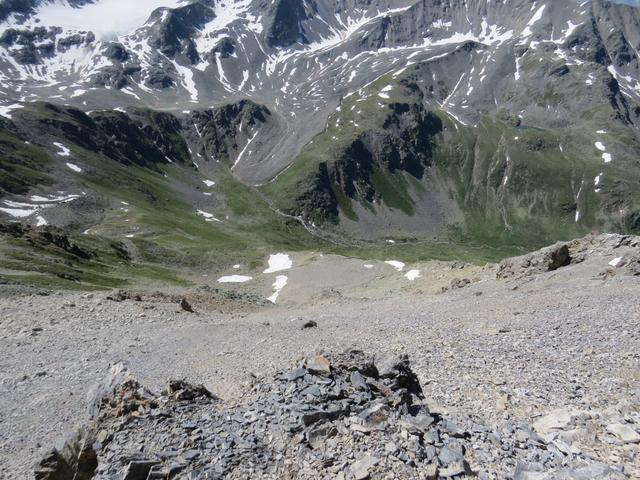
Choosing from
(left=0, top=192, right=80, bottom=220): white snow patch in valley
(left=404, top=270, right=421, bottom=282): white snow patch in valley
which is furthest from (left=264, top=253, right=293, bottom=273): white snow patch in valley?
(left=0, top=192, right=80, bottom=220): white snow patch in valley

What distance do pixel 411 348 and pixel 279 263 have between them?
9161 cm

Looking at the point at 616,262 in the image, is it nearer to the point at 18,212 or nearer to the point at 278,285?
the point at 278,285

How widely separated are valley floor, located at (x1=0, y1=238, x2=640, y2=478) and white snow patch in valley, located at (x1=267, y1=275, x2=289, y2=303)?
4124 centimetres

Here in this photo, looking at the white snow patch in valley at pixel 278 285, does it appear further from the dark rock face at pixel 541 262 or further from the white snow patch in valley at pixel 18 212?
the white snow patch in valley at pixel 18 212

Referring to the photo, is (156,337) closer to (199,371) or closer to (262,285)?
(199,371)

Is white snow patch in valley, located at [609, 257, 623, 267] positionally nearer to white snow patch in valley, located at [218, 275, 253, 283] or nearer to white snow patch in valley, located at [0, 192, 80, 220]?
white snow patch in valley, located at [218, 275, 253, 283]

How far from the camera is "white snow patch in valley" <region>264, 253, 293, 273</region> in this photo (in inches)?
4286

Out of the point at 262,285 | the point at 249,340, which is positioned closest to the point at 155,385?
the point at 249,340

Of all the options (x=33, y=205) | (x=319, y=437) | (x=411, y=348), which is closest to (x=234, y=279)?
(x=411, y=348)

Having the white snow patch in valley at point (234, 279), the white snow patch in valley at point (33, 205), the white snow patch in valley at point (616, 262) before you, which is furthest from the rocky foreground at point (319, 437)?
the white snow patch in valley at point (33, 205)

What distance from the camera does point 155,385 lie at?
971 inches

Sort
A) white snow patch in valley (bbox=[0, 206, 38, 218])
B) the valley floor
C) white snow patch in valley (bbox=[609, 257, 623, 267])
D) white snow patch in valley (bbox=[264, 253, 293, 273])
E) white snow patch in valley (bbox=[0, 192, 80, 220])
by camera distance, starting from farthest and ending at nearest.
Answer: white snow patch in valley (bbox=[0, 192, 80, 220])
white snow patch in valley (bbox=[0, 206, 38, 218])
white snow patch in valley (bbox=[264, 253, 293, 273])
white snow patch in valley (bbox=[609, 257, 623, 267])
the valley floor

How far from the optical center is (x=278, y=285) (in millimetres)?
93250

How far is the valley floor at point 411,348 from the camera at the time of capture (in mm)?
16438
